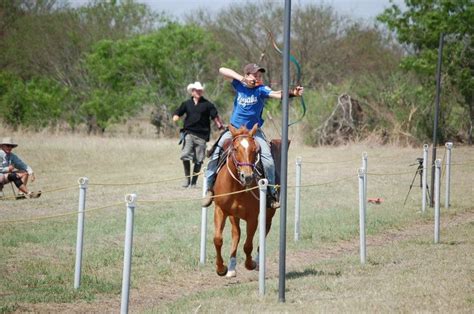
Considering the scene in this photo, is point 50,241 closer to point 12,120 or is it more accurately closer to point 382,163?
point 382,163

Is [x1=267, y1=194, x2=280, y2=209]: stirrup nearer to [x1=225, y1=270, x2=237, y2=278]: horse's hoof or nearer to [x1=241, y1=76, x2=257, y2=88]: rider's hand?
[x1=225, y1=270, x2=237, y2=278]: horse's hoof

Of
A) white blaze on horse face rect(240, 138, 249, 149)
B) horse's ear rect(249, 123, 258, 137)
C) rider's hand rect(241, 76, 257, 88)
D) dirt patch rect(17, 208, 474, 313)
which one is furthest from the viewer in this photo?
rider's hand rect(241, 76, 257, 88)

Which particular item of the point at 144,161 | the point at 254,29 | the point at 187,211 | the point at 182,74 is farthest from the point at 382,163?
the point at 254,29

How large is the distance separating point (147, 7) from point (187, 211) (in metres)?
43.8

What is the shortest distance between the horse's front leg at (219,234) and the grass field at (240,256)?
0.64 feet

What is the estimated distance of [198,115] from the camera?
2098 centimetres

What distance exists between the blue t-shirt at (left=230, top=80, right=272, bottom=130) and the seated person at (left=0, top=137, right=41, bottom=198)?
28.4 feet

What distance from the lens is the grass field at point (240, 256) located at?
30.9ft

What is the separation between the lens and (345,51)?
58500mm

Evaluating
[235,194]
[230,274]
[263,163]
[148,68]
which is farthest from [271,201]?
[148,68]

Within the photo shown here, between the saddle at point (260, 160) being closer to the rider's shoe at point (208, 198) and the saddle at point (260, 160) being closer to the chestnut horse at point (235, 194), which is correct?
the chestnut horse at point (235, 194)

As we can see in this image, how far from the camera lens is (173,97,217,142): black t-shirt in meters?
21.0

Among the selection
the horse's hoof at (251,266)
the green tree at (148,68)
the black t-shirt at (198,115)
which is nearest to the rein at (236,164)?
the horse's hoof at (251,266)

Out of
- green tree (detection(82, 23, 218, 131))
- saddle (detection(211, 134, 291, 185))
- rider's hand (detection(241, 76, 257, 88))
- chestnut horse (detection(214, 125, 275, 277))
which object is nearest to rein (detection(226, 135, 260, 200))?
chestnut horse (detection(214, 125, 275, 277))
